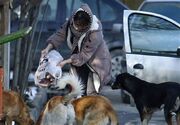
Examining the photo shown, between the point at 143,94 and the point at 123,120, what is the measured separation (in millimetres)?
1081

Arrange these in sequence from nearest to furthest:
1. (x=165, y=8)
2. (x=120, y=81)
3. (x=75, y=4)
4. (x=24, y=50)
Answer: (x=24, y=50) < (x=120, y=81) < (x=165, y=8) < (x=75, y=4)

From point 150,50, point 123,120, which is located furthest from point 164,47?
point 123,120

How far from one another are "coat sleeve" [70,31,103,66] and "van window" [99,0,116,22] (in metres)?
6.43

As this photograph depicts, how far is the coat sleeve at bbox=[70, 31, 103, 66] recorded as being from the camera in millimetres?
7836

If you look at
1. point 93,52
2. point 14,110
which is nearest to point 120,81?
point 93,52

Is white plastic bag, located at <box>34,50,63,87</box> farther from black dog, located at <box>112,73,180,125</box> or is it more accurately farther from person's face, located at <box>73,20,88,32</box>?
black dog, located at <box>112,73,180,125</box>

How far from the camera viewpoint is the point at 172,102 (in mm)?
9680

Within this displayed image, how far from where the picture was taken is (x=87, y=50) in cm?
784

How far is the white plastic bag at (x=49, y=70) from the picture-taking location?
7.85 meters

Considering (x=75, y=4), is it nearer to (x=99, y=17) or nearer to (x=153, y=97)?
(x=99, y=17)

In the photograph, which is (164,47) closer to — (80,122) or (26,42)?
(26,42)

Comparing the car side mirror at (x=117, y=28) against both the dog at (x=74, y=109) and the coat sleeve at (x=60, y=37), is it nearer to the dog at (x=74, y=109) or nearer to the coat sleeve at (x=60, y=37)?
the coat sleeve at (x=60, y=37)

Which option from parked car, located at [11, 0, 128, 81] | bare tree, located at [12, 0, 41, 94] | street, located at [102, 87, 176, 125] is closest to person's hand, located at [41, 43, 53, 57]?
bare tree, located at [12, 0, 41, 94]

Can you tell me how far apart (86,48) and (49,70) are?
0.50m
